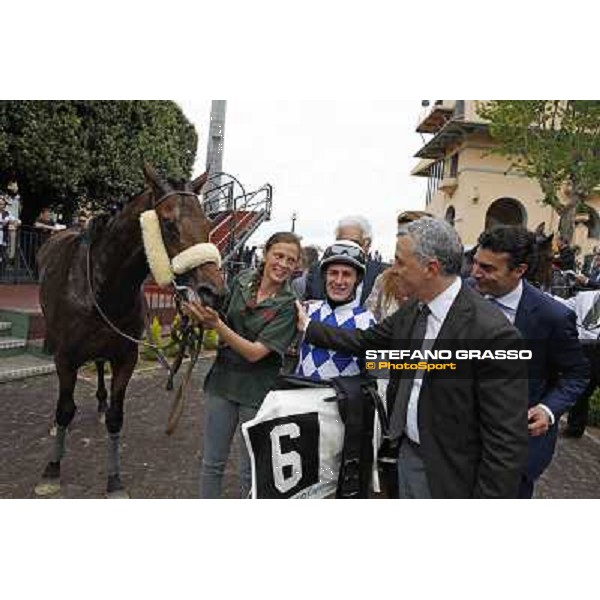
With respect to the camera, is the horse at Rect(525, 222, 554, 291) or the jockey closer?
the jockey

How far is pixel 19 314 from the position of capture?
12.9ft

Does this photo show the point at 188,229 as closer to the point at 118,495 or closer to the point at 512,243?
the point at 512,243

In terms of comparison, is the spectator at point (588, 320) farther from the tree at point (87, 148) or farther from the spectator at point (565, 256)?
the tree at point (87, 148)

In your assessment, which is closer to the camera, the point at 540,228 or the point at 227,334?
the point at 227,334

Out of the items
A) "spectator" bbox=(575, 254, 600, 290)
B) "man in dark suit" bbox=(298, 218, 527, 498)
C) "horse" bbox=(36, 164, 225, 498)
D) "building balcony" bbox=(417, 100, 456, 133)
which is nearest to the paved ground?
"horse" bbox=(36, 164, 225, 498)

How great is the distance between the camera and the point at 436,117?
2646 mm

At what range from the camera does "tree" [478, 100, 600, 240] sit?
8.30 ft

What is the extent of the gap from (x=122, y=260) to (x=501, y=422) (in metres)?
2.19

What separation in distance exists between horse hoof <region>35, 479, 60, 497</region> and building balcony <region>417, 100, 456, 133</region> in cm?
270

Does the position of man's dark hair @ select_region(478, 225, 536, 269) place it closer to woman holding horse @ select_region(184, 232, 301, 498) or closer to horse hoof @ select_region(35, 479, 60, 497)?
woman holding horse @ select_region(184, 232, 301, 498)

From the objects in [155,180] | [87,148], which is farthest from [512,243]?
[87,148]
